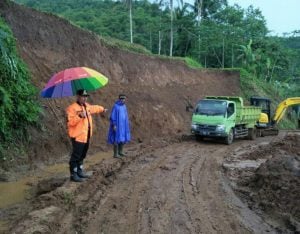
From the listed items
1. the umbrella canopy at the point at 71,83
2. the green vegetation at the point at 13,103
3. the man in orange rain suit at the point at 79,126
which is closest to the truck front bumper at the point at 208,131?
the green vegetation at the point at 13,103

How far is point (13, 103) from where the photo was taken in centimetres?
1227

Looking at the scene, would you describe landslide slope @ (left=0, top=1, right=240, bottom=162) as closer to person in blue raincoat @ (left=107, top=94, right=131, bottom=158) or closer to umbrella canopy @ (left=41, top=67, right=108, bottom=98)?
person in blue raincoat @ (left=107, top=94, right=131, bottom=158)

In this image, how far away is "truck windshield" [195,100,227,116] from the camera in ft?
62.7

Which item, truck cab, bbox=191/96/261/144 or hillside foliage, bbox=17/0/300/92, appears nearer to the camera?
truck cab, bbox=191/96/261/144

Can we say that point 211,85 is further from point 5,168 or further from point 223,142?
point 5,168

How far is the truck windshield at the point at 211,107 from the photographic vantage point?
62.7 feet

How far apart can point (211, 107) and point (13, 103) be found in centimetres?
966

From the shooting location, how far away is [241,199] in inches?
378

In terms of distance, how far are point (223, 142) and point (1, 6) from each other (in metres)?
11.0

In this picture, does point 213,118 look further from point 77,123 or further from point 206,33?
point 206,33

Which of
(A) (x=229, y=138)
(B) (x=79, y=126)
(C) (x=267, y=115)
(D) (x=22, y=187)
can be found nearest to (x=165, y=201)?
(B) (x=79, y=126)

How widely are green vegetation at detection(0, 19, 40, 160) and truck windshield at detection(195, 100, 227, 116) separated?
8.38m

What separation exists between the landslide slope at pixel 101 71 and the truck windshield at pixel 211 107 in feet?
8.59

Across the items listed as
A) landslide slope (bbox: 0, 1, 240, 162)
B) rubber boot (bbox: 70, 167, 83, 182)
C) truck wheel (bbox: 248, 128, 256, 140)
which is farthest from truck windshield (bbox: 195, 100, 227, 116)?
rubber boot (bbox: 70, 167, 83, 182)
